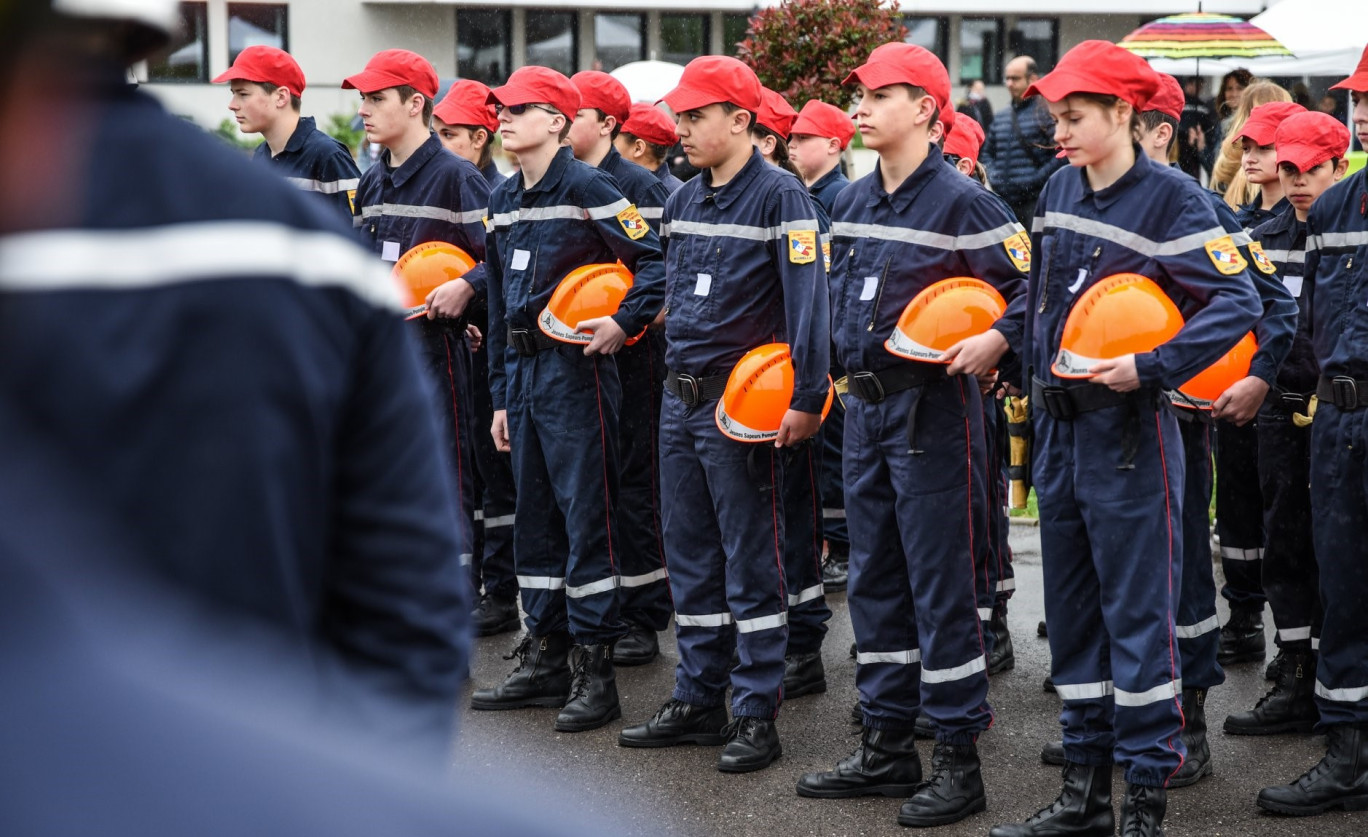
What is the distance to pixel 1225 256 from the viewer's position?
4.69m

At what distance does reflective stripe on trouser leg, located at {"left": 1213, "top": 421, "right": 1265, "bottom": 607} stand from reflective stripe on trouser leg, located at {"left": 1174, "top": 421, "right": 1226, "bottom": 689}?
1276 mm

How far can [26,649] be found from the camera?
70 cm

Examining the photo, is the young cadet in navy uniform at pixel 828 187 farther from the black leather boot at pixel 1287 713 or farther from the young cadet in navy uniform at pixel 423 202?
the black leather boot at pixel 1287 713

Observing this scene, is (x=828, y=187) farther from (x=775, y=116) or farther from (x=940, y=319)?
(x=940, y=319)

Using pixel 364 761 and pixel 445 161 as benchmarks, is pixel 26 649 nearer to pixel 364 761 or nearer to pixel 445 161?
pixel 364 761

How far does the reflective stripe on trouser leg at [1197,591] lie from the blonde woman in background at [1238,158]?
2516 millimetres

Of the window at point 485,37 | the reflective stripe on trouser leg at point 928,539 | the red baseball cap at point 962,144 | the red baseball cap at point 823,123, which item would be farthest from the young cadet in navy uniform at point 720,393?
the window at point 485,37

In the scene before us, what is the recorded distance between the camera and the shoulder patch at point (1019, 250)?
5.36 metres

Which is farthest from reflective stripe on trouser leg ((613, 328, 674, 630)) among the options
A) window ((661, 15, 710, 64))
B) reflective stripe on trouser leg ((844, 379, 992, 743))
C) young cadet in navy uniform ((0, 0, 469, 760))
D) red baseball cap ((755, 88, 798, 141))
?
window ((661, 15, 710, 64))

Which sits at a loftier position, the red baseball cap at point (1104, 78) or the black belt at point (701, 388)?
the red baseball cap at point (1104, 78)

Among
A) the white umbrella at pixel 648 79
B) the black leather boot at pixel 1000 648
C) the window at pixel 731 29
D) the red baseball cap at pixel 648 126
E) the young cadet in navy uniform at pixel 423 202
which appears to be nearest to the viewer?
the black leather boot at pixel 1000 648

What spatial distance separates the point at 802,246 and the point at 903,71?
709 mm

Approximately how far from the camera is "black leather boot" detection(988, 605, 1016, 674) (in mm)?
6930

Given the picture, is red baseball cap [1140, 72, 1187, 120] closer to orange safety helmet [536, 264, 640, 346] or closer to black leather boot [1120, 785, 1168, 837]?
orange safety helmet [536, 264, 640, 346]
